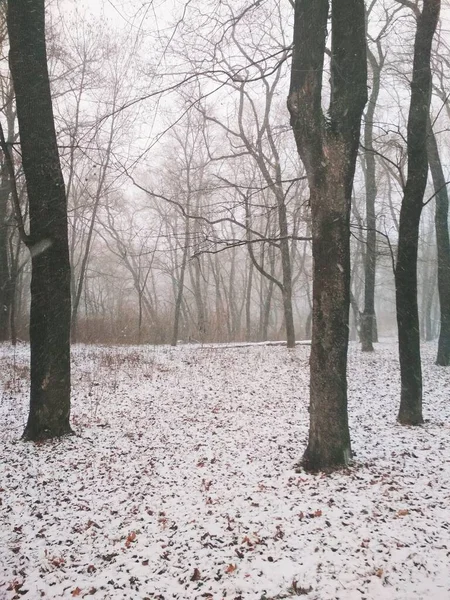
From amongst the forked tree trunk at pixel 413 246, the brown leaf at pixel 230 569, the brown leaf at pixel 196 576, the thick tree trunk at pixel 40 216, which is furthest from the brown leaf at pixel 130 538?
the forked tree trunk at pixel 413 246

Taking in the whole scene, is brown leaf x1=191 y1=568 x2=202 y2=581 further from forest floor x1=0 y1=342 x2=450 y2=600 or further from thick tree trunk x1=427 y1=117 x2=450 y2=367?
thick tree trunk x1=427 y1=117 x2=450 y2=367

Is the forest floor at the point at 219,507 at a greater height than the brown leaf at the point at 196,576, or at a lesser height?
greater

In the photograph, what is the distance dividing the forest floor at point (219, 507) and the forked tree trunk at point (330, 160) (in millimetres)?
729

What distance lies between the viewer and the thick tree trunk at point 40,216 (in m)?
4.99

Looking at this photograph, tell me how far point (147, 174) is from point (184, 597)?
2469 centimetres

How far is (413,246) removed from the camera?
18.4ft

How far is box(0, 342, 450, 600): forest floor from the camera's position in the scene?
8.96 ft

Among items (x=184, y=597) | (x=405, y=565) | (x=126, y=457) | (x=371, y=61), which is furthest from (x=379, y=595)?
(x=371, y=61)

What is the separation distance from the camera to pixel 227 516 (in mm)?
3502

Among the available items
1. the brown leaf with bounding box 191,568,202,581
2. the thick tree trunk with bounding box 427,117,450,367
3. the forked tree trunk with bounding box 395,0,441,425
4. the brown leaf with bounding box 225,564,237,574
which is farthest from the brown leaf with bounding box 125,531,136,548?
the thick tree trunk with bounding box 427,117,450,367

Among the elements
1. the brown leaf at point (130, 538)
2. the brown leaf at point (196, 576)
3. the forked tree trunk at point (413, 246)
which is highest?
the forked tree trunk at point (413, 246)

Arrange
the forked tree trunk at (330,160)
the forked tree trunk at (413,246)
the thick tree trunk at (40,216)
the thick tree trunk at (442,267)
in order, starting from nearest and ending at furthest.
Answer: the forked tree trunk at (330,160), the thick tree trunk at (40,216), the forked tree trunk at (413,246), the thick tree trunk at (442,267)

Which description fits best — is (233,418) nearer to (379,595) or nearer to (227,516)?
(227,516)

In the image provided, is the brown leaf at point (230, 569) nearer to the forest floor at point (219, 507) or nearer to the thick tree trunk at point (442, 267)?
the forest floor at point (219, 507)
